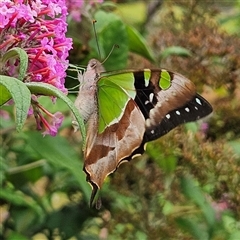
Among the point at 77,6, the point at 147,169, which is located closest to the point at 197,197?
the point at 147,169

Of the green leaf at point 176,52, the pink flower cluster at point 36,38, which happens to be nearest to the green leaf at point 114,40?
the green leaf at point 176,52

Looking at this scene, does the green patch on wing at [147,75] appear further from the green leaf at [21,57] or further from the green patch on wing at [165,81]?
the green leaf at [21,57]

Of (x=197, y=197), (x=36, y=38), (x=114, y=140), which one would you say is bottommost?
(x=197, y=197)

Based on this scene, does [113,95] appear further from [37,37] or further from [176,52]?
[176,52]

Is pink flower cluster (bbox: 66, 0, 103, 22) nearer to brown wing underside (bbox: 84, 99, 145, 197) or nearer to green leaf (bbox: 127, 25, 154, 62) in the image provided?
green leaf (bbox: 127, 25, 154, 62)

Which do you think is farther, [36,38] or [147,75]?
[147,75]

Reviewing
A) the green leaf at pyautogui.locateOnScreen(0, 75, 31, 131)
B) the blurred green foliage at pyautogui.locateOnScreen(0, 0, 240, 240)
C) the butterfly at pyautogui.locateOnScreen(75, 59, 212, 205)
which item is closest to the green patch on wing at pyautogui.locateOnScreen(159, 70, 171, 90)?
the butterfly at pyautogui.locateOnScreen(75, 59, 212, 205)

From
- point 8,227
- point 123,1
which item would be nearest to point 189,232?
point 8,227
